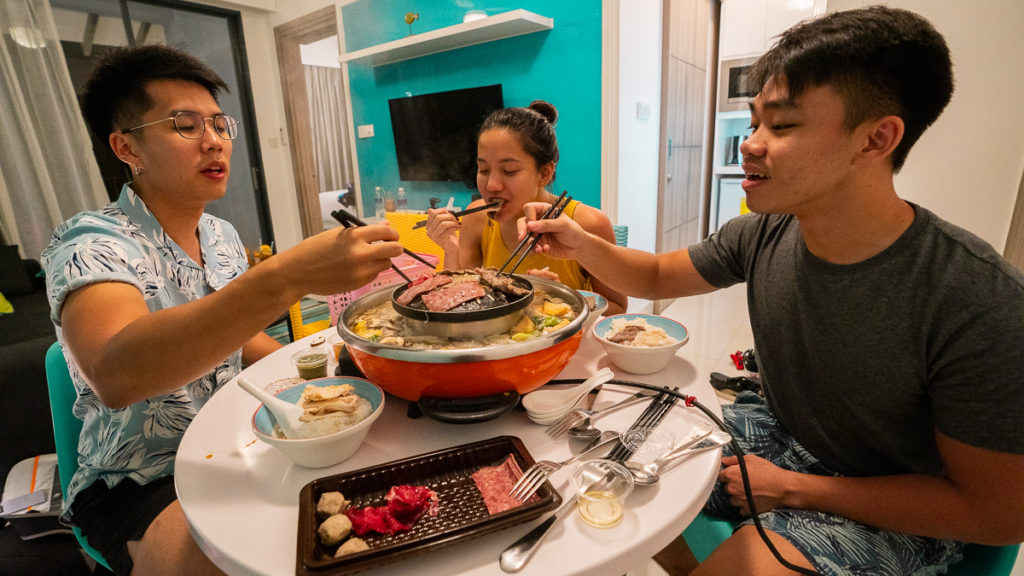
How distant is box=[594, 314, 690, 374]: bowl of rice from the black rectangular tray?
1.43ft

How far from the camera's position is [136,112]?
4.62ft

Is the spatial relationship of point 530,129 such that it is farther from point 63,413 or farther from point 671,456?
point 63,413

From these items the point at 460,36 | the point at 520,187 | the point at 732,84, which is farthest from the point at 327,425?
the point at 732,84

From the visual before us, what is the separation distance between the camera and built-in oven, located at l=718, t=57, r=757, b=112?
579 cm

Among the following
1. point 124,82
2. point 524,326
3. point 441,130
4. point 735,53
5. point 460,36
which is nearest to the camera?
point 524,326

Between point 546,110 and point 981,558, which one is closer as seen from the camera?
point 981,558

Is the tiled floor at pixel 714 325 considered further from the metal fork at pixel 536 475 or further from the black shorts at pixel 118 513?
the black shorts at pixel 118 513

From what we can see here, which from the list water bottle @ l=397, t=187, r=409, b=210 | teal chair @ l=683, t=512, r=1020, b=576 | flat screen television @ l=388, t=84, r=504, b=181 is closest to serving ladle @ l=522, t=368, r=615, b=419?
teal chair @ l=683, t=512, r=1020, b=576

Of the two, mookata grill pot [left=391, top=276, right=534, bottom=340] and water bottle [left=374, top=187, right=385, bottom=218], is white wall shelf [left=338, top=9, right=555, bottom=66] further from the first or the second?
mookata grill pot [left=391, top=276, right=534, bottom=340]

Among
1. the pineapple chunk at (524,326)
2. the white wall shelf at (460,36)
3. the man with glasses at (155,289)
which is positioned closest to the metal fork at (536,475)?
the pineapple chunk at (524,326)

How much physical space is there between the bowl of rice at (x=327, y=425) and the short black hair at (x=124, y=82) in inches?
42.6

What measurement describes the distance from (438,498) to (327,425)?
27 cm

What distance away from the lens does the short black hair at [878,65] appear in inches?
39.0

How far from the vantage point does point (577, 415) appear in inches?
41.4
